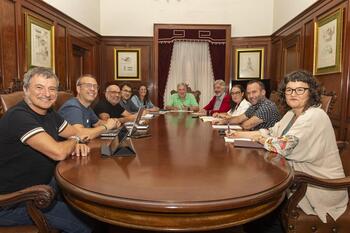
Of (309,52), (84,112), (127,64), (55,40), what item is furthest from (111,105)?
(309,52)

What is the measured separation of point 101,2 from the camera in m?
5.93

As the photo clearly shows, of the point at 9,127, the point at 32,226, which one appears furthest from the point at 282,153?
the point at 9,127

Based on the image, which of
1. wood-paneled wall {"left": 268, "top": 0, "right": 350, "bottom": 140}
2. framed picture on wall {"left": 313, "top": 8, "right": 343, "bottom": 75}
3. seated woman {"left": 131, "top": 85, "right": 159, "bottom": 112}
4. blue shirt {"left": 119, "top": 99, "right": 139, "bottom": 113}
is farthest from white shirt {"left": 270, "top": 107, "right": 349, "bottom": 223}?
seated woman {"left": 131, "top": 85, "right": 159, "bottom": 112}

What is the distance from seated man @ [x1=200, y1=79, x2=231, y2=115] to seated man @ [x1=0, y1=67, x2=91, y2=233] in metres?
3.28

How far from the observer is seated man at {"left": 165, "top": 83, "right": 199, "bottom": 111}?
Result: 5.38 metres

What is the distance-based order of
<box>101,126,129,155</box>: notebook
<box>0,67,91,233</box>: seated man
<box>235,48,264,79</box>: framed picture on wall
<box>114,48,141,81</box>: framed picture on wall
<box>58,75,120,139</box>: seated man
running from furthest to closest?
1. <box>114,48,141,81</box>: framed picture on wall
2. <box>235,48,264,79</box>: framed picture on wall
3. <box>58,75,120,139</box>: seated man
4. <box>101,126,129,155</box>: notebook
5. <box>0,67,91,233</box>: seated man

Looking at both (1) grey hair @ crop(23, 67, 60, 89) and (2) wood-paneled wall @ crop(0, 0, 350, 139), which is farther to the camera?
(2) wood-paneled wall @ crop(0, 0, 350, 139)

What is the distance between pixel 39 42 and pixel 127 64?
8.66ft

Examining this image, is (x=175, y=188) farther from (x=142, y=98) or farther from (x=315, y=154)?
(x=142, y=98)

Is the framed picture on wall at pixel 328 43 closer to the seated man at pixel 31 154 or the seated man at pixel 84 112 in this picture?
the seated man at pixel 84 112

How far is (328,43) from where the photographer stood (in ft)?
11.4

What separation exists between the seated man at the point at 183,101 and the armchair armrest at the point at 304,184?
12.6 feet

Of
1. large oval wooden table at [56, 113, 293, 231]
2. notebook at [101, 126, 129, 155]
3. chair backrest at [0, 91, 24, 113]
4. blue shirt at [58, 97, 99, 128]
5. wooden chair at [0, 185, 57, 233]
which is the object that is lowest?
wooden chair at [0, 185, 57, 233]

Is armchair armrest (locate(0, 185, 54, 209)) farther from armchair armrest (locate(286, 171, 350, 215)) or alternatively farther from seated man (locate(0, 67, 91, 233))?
armchair armrest (locate(286, 171, 350, 215))
